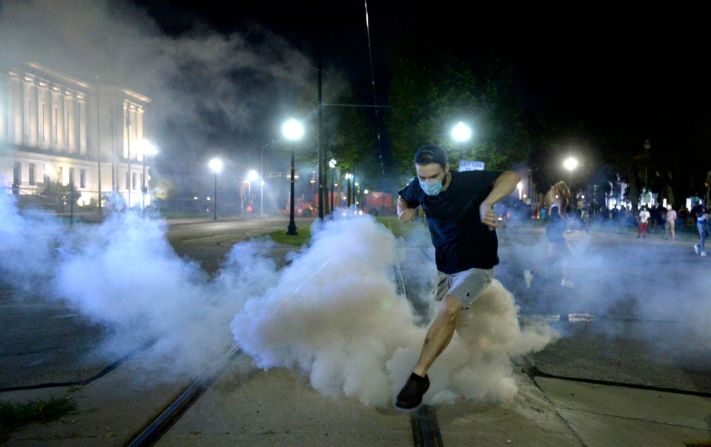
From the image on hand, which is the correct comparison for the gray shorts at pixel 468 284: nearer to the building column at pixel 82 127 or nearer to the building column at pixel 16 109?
the building column at pixel 16 109

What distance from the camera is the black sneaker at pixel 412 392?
4.06 m

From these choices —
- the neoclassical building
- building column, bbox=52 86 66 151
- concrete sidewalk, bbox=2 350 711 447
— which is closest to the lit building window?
the neoclassical building

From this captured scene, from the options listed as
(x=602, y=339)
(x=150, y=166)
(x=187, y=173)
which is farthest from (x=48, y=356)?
(x=187, y=173)

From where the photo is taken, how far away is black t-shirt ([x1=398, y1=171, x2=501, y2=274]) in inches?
169

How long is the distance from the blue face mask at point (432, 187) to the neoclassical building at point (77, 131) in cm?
5909

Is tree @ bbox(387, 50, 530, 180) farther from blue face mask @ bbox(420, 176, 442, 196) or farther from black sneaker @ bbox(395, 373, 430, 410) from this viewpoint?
black sneaker @ bbox(395, 373, 430, 410)

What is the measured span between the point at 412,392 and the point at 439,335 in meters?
0.43

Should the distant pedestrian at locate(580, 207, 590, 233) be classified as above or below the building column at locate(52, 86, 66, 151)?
below

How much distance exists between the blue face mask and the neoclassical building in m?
59.1

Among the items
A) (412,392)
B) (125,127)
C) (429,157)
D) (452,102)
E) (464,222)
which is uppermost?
(125,127)

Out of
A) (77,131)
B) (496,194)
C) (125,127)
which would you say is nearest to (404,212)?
(496,194)

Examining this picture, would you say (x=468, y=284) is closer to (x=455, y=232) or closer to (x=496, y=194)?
(x=455, y=232)

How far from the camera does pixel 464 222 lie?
169 inches

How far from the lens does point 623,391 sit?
510 cm
